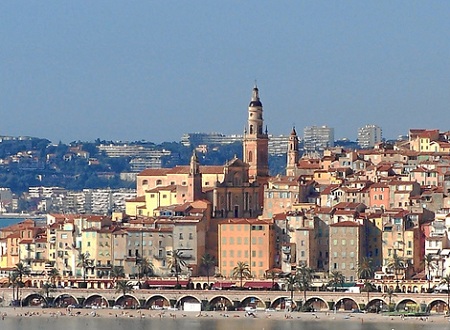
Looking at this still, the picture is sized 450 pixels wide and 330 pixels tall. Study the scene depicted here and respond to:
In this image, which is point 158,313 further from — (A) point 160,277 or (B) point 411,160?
(B) point 411,160

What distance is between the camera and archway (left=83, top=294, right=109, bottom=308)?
89.9 m

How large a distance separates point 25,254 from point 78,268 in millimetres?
4009

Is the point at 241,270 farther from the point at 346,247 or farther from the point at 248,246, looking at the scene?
the point at 346,247

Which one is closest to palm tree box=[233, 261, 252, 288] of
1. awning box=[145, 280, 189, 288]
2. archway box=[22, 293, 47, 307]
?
awning box=[145, 280, 189, 288]

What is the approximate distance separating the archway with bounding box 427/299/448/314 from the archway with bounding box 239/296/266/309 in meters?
7.47

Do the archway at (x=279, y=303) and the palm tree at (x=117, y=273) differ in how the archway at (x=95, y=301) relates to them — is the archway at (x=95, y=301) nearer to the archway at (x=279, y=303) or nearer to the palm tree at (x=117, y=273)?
the palm tree at (x=117, y=273)

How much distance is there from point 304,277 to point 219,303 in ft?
13.1

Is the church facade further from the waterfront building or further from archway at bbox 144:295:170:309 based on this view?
archway at bbox 144:295:170:309

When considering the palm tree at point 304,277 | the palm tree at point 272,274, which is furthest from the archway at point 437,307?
the palm tree at point 272,274

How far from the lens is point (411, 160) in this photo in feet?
343

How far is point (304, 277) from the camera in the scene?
8744 centimetres

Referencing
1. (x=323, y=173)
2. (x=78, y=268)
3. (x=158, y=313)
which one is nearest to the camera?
(x=158, y=313)

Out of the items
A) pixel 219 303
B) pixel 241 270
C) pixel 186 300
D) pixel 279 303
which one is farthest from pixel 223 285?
pixel 279 303

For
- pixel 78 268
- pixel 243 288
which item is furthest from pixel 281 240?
pixel 78 268
